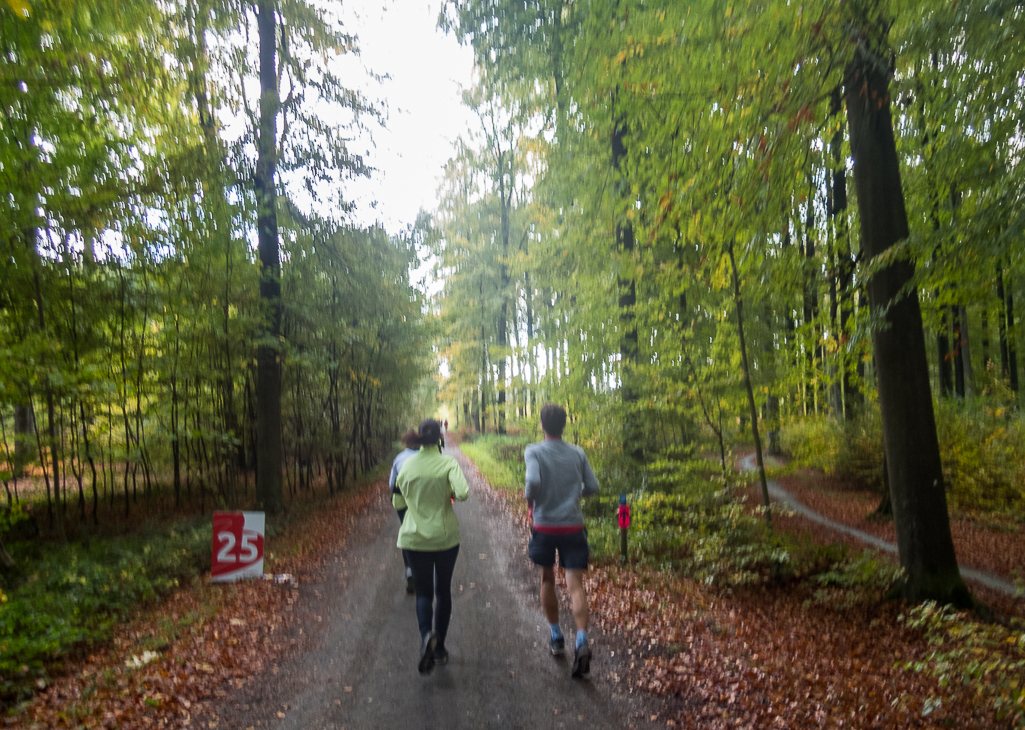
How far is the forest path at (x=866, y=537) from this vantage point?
774 cm

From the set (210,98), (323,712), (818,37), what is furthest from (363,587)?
(210,98)

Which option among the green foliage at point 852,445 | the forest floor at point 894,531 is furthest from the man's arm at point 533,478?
the green foliage at point 852,445

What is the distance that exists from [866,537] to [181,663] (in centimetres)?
1192

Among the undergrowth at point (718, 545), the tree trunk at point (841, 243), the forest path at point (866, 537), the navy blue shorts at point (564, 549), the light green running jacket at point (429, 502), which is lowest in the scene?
the forest path at point (866, 537)

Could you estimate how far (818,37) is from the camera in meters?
4.56

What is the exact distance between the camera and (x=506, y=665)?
464 cm

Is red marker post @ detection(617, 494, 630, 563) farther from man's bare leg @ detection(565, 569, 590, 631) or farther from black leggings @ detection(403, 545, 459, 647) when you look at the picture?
black leggings @ detection(403, 545, 459, 647)

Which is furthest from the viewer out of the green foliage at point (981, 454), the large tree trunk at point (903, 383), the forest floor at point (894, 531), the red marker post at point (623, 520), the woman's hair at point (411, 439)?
the green foliage at point (981, 454)

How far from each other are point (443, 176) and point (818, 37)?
A: 25646 mm

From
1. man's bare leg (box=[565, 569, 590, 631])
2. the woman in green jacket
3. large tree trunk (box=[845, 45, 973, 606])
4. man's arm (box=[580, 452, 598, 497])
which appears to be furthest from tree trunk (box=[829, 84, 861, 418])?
the woman in green jacket

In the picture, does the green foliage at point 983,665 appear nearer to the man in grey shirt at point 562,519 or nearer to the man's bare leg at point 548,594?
the man in grey shirt at point 562,519

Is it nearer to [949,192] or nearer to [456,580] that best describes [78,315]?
[456,580]

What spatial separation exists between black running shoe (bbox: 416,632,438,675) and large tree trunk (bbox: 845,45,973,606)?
17.7 ft

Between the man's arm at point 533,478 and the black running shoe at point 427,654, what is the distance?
151 cm
